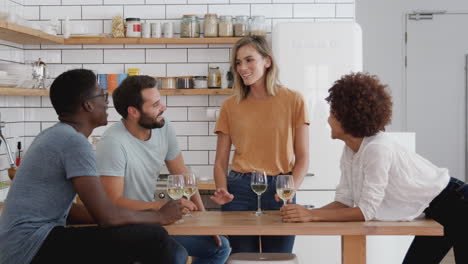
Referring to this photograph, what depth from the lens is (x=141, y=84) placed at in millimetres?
2666

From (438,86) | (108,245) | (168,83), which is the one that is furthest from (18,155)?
(438,86)

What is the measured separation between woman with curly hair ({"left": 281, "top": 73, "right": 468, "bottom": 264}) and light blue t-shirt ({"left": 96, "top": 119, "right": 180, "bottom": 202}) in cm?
63

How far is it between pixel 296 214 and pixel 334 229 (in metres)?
0.16

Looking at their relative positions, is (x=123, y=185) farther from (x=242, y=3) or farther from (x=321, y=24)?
(x=242, y=3)

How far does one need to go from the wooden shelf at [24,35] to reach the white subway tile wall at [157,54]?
0.23 metres

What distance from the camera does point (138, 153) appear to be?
260 centimetres

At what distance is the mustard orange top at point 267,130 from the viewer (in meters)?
2.87

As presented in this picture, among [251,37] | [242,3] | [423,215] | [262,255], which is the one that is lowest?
[262,255]

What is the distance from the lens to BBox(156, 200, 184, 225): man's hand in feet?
7.36

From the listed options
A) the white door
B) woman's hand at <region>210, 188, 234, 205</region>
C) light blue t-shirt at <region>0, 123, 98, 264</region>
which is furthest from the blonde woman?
the white door

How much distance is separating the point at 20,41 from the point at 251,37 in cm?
218

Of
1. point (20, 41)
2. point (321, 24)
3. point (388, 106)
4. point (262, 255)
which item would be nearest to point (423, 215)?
point (388, 106)

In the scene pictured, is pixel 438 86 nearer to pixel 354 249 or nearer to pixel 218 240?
pixel 218 240

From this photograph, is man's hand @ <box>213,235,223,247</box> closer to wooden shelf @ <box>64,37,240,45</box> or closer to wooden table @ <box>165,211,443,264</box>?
wooden table @ <box>165,211,443,264</box>
